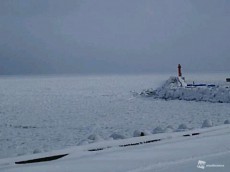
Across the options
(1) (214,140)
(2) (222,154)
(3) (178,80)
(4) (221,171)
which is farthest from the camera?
(3) (178,80)

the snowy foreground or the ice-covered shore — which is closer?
the snowy foreground

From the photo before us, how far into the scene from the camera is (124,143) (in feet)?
21.1

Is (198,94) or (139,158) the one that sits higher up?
(139,158)

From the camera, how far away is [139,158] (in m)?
5.00

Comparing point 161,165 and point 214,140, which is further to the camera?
point 214,140

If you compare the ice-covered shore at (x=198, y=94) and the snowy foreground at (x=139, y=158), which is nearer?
the snowy foreground at (x=139, y=158)

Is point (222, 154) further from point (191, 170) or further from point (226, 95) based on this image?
point (226, 95)

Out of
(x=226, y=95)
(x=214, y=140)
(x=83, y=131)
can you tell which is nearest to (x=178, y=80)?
(x=226, y=95)

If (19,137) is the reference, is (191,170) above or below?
above

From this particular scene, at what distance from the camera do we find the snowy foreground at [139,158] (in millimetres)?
4535

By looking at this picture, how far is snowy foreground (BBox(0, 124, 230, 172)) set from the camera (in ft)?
14.9

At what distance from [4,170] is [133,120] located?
11892 millimetres

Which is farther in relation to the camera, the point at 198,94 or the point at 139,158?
the point at 198,94

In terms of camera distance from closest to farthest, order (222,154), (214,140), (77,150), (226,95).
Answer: (222,154) < (77,150) < (214,140) < (226,95)
